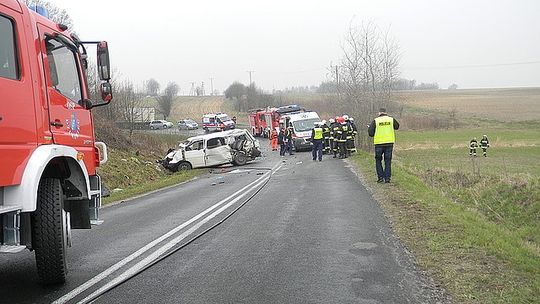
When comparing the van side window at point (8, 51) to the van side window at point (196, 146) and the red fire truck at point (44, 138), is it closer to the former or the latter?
the red fire truck at point (44, 138)

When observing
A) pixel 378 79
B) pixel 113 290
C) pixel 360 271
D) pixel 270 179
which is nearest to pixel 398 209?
pixel 360 271

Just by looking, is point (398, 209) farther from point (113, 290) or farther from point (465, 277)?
point (113, 290)

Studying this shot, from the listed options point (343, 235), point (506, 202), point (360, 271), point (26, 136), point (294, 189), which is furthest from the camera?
point (506, 202)

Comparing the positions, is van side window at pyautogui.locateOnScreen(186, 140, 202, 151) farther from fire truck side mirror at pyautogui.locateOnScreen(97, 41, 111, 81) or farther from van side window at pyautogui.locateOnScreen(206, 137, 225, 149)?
fire truck side mirror at pyautogui.locateOnScreen(97, 41, 111, 81)

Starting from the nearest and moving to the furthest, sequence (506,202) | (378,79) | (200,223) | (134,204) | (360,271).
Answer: (360,271) < (200,223) < (134,204) < (506,202) < (378,79)

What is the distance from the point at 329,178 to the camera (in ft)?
53.7

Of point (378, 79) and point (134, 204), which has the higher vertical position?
point (378, 79)

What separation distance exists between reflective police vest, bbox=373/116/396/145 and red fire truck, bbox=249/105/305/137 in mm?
27021

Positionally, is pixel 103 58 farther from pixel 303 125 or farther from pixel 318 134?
pixel 303 125

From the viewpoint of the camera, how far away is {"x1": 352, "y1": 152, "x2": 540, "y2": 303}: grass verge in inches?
193

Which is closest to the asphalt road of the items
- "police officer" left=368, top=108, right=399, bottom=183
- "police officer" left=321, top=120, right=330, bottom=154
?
"police officer" left=368, top=108, right=399, bottom=183

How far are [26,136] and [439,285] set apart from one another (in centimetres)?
392

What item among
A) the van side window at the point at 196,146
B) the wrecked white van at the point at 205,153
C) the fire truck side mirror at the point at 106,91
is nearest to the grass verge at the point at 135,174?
the wrecked white van at the point at 205,153

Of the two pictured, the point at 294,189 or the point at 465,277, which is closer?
the point at 465,277
